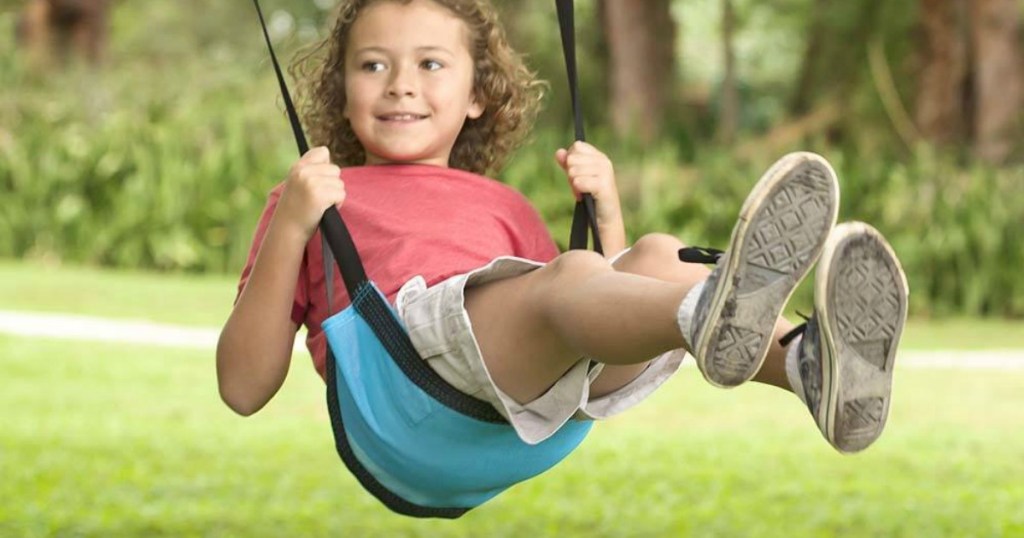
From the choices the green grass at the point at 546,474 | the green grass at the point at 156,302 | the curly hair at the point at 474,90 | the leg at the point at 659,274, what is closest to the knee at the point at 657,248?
the leg at the point at 659,274

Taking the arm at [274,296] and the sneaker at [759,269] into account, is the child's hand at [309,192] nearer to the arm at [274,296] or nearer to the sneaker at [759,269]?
the arm at [274,296]

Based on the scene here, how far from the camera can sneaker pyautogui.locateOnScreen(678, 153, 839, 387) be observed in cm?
213

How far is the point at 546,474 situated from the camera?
5625mm

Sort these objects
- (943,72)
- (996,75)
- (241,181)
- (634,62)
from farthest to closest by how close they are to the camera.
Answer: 1. (634,62)
2. (943,72)
3. (241,181)
4. (996,75)

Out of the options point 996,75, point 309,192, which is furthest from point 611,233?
point 996,75

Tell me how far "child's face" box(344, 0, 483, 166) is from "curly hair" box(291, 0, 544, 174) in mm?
44

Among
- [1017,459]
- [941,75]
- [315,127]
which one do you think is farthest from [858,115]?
[315,127]

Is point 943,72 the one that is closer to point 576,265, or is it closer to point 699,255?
point 699,255

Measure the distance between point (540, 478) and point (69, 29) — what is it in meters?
10.6

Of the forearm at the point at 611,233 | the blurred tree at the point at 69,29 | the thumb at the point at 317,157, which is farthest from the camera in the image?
the blurred tree at the point at 69,29

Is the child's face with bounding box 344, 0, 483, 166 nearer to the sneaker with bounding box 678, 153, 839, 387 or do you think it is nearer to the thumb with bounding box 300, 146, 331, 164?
→ the thumb with bounding box 300, 146, 331, 164

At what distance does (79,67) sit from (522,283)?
10773 millimetres

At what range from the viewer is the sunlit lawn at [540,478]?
4.75 metres

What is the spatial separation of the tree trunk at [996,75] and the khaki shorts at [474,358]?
359 inches
